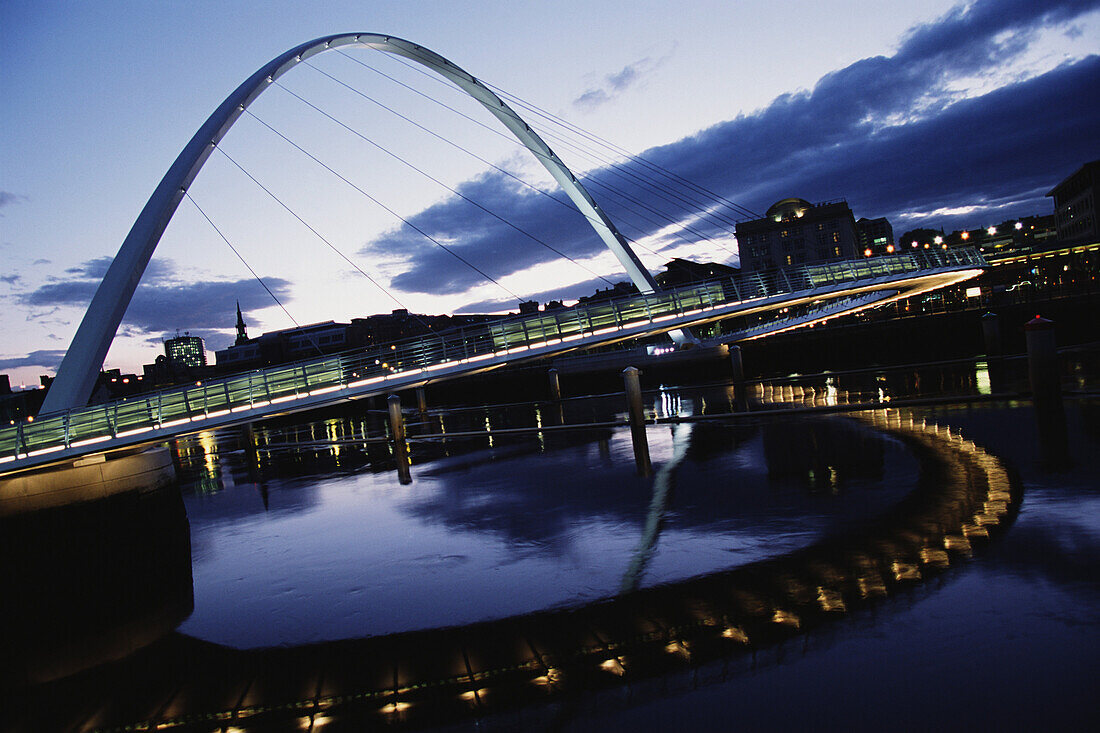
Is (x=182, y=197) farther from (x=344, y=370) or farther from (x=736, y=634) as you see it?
(x=736, y=634)

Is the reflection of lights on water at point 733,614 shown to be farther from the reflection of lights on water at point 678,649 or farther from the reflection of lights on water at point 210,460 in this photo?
the reflection of lights on water at point 210,460

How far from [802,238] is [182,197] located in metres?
107

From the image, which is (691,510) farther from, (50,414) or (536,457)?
(50,414)

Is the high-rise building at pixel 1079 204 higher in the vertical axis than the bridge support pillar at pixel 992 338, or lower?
higher

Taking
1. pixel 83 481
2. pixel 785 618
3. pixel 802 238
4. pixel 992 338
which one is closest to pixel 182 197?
pixel 83 481

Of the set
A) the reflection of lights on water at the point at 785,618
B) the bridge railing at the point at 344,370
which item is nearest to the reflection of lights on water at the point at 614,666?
the reflection of lights on water at the point at 785,618

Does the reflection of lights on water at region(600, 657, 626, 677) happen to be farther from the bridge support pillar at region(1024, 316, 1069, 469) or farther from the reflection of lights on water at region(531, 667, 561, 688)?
the bridge support pillar at region(1024, 316, 1069, 469)

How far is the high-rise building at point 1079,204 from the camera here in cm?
9238

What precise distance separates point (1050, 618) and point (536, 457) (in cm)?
1515

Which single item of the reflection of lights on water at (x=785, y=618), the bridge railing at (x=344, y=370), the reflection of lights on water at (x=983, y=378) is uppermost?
the bridge railing at (x=344, y=370)

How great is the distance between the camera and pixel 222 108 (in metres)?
24.8

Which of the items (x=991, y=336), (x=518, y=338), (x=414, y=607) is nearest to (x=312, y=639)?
(x=414, y=607)

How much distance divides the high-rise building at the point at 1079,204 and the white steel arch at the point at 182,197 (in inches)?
3392

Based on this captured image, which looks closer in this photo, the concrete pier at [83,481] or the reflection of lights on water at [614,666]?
the reflection of lights on water at [614,666]
